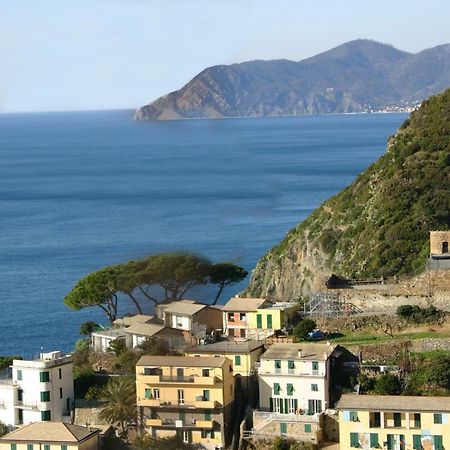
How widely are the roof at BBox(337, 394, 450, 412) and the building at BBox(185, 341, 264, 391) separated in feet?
10.5

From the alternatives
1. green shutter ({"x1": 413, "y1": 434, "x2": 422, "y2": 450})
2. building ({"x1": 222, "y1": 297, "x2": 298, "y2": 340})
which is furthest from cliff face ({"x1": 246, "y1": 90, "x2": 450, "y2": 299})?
green shutter ({"x1": 413, "y1": 434, "x2": 422, "y2": 450})

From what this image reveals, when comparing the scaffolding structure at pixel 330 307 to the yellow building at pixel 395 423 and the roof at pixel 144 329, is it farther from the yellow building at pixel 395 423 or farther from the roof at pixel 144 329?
the yellow building at pixel 395 423

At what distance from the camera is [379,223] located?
51.1 m

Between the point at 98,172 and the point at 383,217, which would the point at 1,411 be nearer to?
the point at 383,217

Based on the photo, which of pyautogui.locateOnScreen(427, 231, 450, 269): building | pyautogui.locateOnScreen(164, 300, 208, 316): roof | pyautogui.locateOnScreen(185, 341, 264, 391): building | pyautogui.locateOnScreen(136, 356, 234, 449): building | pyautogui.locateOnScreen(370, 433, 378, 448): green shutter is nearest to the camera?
pyautogui.locateOnScreen(370, 433, 378, 448): green shutter

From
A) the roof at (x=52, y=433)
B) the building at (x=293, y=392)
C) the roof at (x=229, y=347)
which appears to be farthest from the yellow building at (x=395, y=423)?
the roof at (x=52, y=433)

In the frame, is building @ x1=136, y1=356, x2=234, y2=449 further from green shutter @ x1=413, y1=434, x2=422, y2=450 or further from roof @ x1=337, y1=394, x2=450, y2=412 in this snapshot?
green shutter @ x1=413, y1=434, x2=422, y2=450

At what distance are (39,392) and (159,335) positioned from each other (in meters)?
3.77

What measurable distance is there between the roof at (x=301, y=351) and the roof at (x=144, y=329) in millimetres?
3873

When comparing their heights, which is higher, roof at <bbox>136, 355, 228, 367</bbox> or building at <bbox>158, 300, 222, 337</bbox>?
building at <bbox>158, 300, 222, 337</bbox>

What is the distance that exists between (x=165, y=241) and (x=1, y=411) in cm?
3645

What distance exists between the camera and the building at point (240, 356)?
32594mm

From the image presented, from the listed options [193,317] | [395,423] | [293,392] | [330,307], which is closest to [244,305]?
[193,317]

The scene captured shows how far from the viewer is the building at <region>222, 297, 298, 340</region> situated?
115 ft
